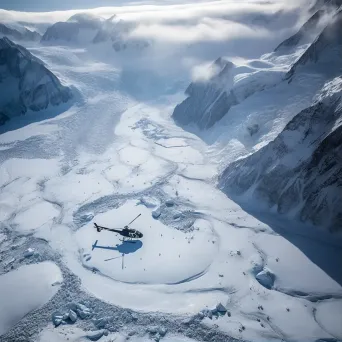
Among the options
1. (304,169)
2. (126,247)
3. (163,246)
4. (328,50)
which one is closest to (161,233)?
(163,246)

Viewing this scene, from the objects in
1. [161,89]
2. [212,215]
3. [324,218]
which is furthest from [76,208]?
[161,89]

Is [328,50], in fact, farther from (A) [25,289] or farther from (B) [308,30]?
(A) [25,289]

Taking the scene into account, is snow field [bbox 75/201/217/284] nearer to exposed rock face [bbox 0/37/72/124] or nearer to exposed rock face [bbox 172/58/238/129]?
exposed rock face [bbox 172/58/238/129]

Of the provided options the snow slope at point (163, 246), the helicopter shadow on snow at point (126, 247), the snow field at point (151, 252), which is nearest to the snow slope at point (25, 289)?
the snow slope at point (163, 246)

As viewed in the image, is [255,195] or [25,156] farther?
[25,156]

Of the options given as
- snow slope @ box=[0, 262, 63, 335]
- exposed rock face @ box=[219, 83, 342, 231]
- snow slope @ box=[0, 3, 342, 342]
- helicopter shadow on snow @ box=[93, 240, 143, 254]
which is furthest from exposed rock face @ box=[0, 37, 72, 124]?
exposed rock face @ box=[219, 83, 342, 231]

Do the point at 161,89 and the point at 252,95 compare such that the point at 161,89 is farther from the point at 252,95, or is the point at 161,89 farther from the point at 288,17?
the point at 288,17
